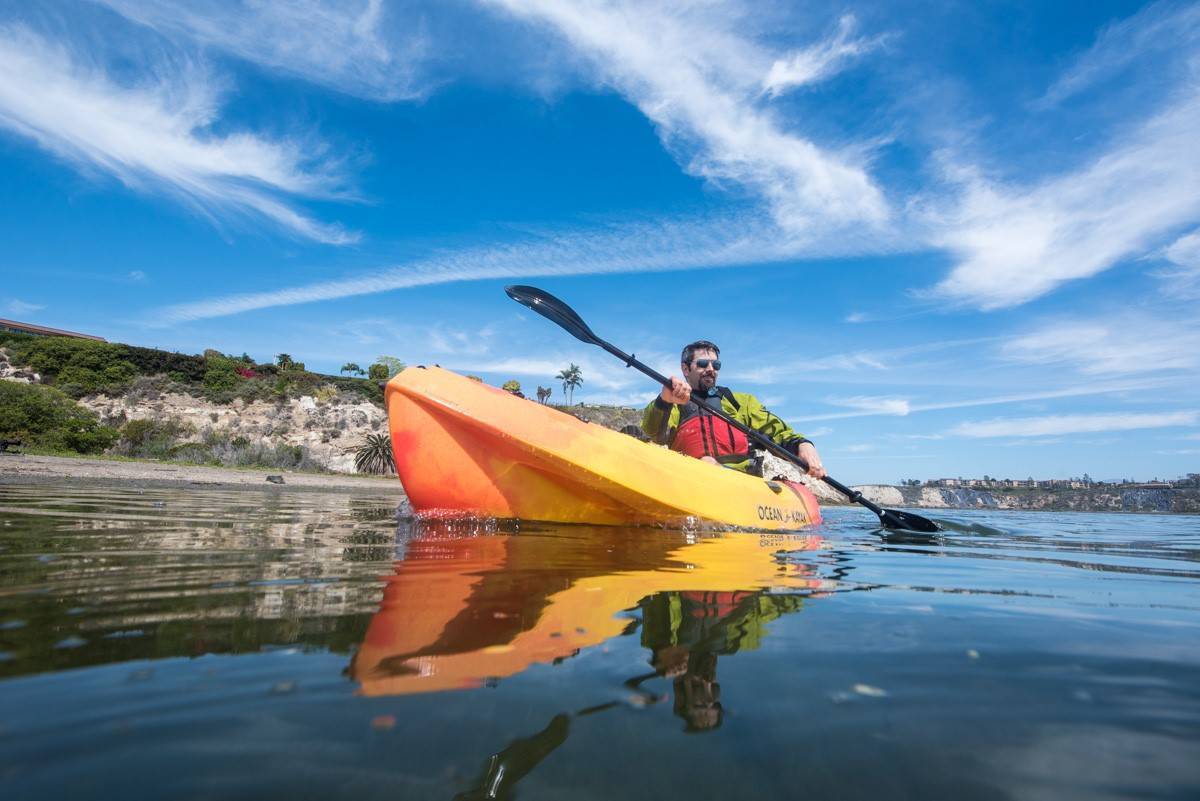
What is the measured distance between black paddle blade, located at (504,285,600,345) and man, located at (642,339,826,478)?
42.5 inches

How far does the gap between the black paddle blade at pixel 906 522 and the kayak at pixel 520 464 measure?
298 centimetres

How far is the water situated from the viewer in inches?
28.3

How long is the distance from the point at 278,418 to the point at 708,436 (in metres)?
28.8

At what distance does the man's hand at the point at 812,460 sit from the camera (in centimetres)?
643

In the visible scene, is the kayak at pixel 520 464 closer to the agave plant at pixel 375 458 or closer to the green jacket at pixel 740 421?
the green jacket at pixel 740 421

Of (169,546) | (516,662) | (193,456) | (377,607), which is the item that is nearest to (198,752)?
(516,662)

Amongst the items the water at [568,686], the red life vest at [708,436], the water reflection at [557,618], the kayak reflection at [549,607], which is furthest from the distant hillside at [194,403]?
the water at [568,686]

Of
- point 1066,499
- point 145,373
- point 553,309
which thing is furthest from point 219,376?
point 1066,499

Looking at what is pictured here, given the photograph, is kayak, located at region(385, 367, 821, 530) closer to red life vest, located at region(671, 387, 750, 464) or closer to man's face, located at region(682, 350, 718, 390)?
red life vest, located at region(671, 387, 750, 464)

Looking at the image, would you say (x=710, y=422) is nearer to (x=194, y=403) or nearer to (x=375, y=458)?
(x=375, y=458)

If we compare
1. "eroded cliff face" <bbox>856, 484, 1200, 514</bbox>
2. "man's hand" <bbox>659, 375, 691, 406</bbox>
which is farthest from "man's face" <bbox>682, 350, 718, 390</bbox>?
"eroded cliff face" <bbox>856, 484, 1200, 514</bbox>

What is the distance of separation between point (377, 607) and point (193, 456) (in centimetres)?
2360

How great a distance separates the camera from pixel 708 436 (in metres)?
6.37

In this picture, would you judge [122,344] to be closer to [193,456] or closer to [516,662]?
[193,456]
